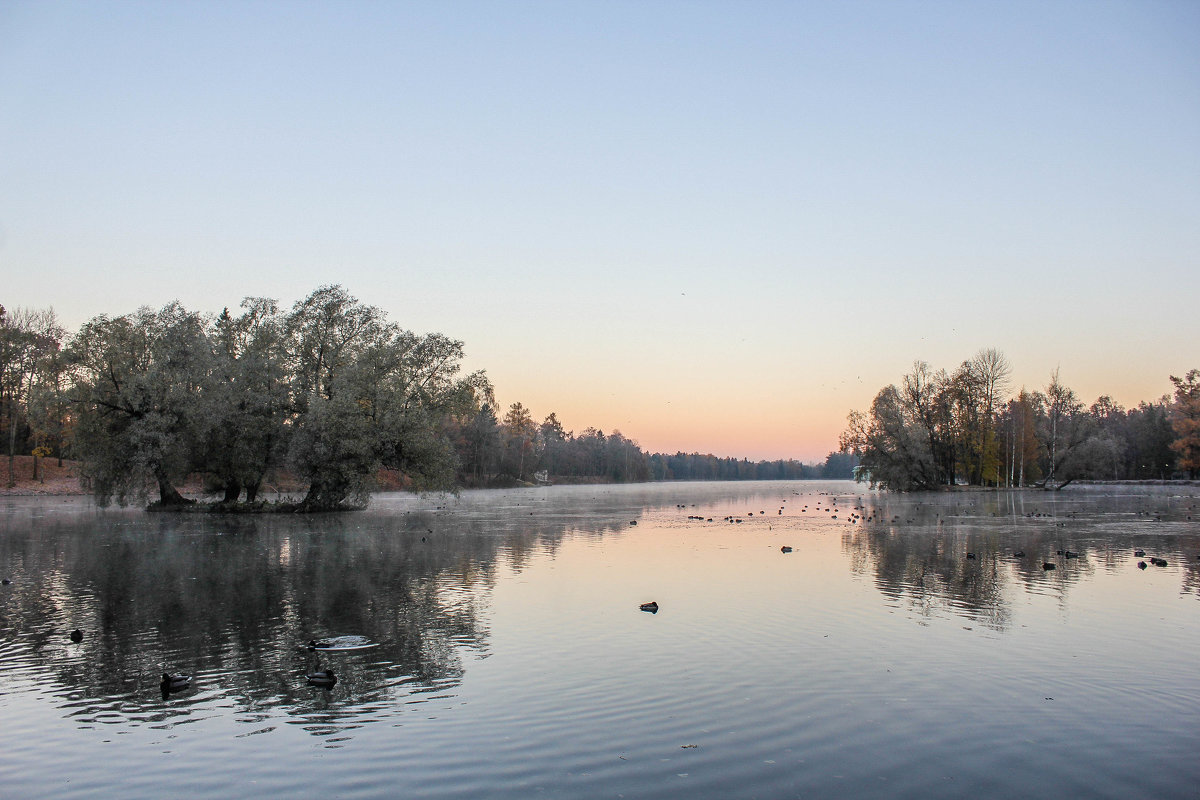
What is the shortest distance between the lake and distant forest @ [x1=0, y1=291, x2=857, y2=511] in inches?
978

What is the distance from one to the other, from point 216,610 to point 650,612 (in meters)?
10.1

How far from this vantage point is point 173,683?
1111 centimetres

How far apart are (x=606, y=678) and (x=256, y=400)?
156ft

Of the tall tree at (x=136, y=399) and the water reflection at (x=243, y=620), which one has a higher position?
the tall tree at (x=136, y=399)

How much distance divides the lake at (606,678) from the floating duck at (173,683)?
0.57 feet

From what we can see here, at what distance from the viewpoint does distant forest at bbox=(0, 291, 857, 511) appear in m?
49.4

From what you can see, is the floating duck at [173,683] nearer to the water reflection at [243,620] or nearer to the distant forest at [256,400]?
the water reflection at [243,620]

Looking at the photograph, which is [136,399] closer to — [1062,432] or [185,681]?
[185,681]

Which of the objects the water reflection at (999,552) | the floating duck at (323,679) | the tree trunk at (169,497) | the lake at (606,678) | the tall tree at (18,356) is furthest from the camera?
the tall tree at (18,356)

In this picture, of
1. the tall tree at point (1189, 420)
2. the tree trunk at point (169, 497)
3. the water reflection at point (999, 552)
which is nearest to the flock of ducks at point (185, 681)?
the water reflection at point (999, 552)

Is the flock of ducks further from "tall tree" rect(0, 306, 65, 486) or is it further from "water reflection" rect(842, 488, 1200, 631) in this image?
"tall tree" rect(0, 306, 65, 486)

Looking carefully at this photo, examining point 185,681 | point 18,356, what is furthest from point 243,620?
point 18,356

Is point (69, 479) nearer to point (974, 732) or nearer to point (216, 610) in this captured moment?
point (216, 610)

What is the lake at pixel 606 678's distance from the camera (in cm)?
806
